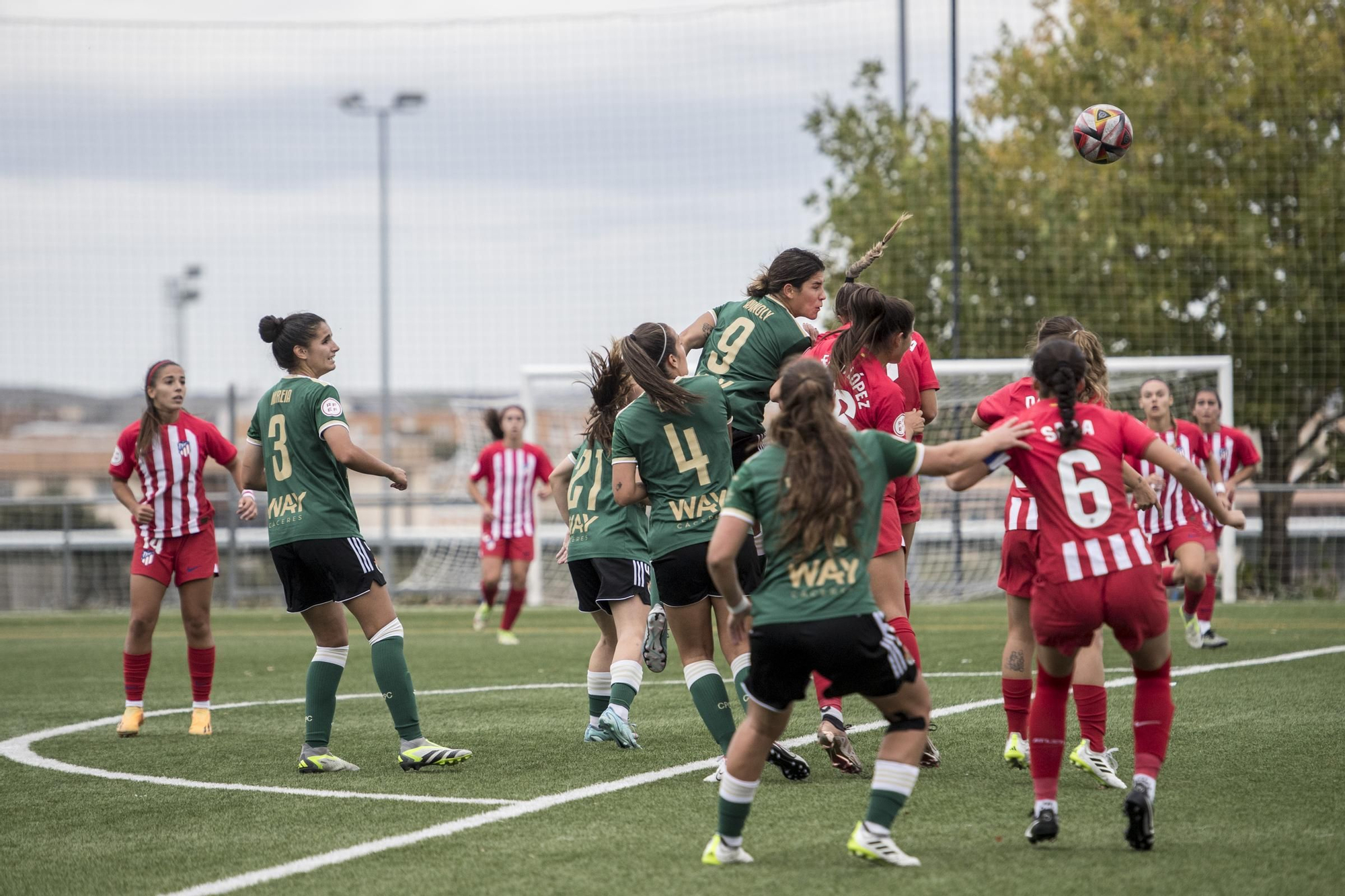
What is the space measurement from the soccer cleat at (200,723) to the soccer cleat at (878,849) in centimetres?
479

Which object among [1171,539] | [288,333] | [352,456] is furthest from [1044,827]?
[1171,539]

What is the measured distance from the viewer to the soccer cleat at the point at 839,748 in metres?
6.00

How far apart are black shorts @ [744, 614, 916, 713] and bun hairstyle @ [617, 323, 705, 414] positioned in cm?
152

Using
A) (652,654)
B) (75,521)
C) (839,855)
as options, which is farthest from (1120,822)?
(75,521)

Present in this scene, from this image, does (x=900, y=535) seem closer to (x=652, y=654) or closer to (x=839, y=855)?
(x=652, y=654)

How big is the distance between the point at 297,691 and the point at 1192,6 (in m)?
16.4

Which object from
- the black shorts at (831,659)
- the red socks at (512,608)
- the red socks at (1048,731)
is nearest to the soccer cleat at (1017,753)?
the red socks at (1048,731)

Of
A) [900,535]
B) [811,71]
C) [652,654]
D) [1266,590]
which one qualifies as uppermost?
[811,71]

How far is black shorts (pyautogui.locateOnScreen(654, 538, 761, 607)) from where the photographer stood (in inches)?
225

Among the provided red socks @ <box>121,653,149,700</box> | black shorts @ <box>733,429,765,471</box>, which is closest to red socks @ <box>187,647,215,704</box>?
red socks @ <box>121,653,149,700</box>

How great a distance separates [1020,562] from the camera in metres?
6.32

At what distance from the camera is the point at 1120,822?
5.01m

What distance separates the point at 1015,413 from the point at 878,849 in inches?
83.2

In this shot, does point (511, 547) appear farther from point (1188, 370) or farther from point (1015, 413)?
point (1015, 413)
